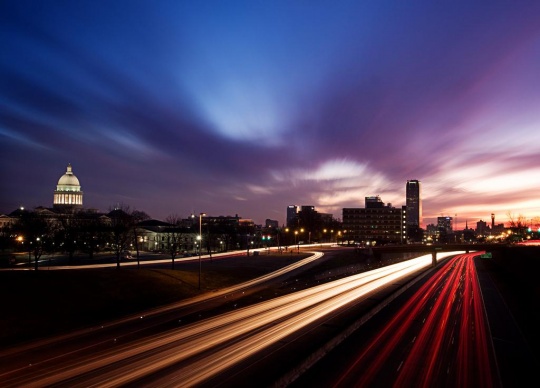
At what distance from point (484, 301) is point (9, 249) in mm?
119332

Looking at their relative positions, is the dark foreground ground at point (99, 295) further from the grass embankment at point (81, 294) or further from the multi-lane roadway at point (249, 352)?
the multi-lane roadway at point (249, 352)

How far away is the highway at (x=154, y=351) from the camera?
2009 centimetres

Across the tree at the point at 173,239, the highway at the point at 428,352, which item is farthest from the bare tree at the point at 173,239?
the highway at the point at 428,352

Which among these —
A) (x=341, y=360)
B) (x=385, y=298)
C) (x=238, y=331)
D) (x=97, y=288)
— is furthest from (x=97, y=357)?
(x=385, y=298)

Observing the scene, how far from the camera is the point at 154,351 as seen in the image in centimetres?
2447

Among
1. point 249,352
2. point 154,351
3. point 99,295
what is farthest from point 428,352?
point 99,295

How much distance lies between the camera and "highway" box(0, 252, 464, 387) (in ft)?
65.9

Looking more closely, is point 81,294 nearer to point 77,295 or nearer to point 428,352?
point 77,295

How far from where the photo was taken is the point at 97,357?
76.9 feet

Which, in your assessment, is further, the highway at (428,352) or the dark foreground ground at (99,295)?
the dark foreground ground at (99,295)

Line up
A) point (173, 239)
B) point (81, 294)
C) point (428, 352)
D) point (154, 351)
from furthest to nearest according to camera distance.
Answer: point (173, 239)
point (81, 294)
point (428, 352)
point (154, 351)

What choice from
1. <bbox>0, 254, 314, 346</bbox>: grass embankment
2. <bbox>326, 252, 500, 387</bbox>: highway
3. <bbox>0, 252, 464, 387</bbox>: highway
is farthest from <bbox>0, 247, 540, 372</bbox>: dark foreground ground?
<bbox>326, 252, 500, 387</bbox>: highway

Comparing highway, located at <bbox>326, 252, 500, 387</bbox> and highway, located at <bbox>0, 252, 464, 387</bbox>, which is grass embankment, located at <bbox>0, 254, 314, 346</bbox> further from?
highway, located at <bbox>326, 252, 500, 387</bbox>

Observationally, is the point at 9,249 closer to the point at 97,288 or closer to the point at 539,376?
the point at 97,288
